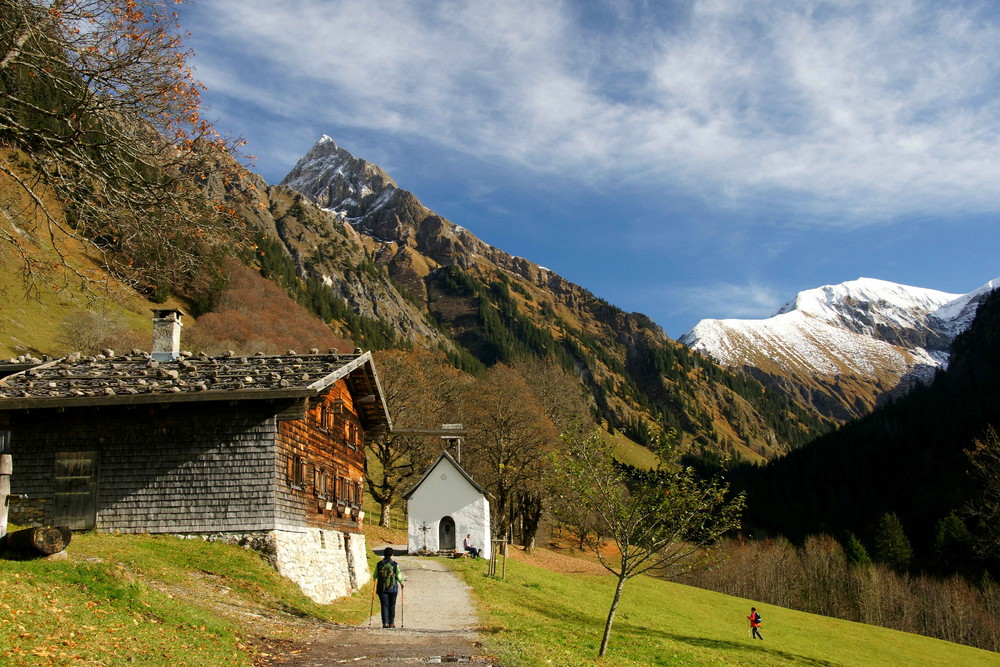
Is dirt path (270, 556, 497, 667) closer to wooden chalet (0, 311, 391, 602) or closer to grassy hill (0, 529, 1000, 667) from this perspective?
grassy hill (0, 529, 1000, 667)

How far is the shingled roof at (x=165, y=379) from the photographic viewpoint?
1888 centimetres

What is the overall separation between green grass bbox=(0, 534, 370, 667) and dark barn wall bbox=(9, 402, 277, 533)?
1.43 metres

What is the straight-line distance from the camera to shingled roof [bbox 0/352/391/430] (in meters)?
18.9

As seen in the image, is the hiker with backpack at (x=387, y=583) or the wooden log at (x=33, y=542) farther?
the hiker with backpack at (x=387, y=583)

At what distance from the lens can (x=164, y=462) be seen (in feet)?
65.0

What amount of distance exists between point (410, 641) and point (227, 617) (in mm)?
3573

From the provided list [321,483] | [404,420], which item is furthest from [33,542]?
[404,420]

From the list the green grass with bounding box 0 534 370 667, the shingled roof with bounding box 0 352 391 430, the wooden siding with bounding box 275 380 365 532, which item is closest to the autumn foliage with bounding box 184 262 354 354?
the wooden siding with bounding box 275 380 365 532

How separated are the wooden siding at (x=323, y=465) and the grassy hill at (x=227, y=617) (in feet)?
7.97

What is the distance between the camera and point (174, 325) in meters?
24.3

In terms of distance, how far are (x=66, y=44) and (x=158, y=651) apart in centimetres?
883

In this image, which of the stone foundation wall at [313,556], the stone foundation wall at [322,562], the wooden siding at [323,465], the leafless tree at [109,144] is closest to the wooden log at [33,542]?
the leafless tree at [109,144]

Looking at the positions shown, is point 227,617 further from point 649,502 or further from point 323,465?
point 323,465

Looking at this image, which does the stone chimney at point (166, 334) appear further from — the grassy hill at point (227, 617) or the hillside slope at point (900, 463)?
the hillside slope at point (900, 463)
